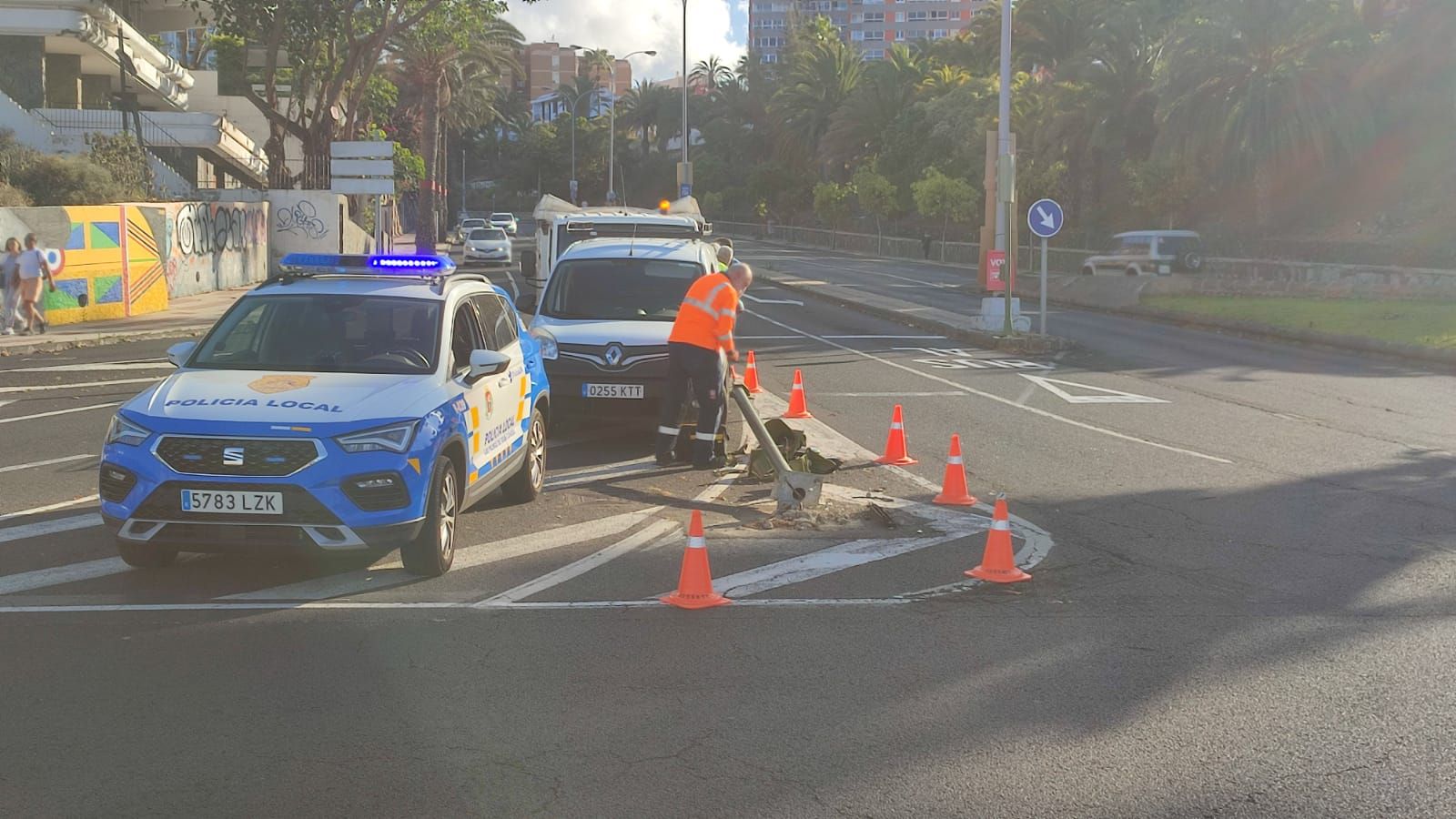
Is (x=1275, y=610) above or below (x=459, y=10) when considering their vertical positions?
below

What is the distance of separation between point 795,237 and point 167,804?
8402 cm

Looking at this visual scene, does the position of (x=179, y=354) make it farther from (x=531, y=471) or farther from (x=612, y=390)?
(x=612, y=390)

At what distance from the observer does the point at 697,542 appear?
24.6 feet

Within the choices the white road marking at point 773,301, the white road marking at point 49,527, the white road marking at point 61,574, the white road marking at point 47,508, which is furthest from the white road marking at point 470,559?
the white road marking at point 773,301

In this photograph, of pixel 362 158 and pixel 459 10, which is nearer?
pixel 362 158

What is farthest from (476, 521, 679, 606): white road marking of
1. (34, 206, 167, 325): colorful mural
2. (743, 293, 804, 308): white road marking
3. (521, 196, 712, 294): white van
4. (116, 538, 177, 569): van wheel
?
(743, 293, 804, 308): white road marking

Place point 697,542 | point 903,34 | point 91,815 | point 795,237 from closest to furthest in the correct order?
point 91,815 < point 697,542 < point 795,237 < point 903,34

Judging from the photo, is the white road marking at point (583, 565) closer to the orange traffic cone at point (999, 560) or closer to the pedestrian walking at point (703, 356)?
the pedestrian walking at point (703, 356)

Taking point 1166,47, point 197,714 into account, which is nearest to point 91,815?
point 197,714

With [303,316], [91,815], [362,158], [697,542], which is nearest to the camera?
[91,815]

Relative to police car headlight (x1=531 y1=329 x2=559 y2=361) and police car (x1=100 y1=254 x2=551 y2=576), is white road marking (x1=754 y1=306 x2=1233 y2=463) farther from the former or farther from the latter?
police car (x1=100 y1=254 x2=551 y2=576)

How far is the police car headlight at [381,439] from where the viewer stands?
24.5ft

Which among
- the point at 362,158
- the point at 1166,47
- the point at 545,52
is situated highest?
the point at 545,52

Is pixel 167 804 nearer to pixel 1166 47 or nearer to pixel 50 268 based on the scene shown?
pixel 50 268
